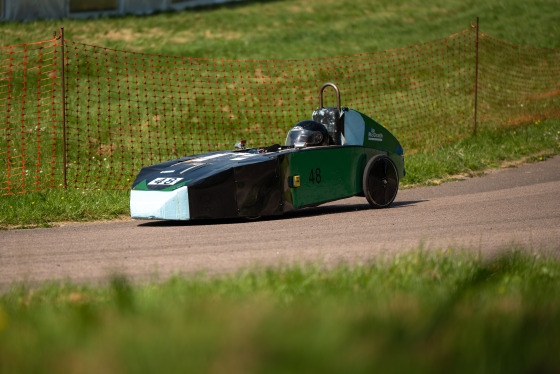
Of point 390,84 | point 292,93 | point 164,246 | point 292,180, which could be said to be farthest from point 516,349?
point 390,84

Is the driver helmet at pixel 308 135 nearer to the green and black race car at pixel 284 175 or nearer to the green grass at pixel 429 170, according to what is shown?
the green and black race car at pixel 284 175

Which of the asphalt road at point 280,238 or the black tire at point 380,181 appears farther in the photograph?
the black tire at point 380,181

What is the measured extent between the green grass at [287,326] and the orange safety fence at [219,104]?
7326mm

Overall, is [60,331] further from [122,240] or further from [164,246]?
[122,240]

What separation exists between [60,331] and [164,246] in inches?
135

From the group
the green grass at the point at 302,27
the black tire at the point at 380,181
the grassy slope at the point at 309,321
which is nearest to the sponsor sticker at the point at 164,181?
the black tire at the point at 380,181

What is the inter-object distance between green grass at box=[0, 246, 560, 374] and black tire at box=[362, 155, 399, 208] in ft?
15.6

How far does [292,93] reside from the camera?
22.0 meters

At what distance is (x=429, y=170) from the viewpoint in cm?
1223

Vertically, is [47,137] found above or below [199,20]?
below

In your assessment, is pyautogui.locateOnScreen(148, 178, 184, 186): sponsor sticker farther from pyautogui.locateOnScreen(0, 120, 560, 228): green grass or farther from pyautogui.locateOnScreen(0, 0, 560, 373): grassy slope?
pyautogui.locateOnScreen(0, 0, 560, 373): grassy slope

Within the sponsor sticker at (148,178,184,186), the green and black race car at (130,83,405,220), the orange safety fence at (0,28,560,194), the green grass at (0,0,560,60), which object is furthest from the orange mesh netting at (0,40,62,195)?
the green grass at (0,0,560,60)

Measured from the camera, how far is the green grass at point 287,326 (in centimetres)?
233

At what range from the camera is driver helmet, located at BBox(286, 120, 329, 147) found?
28.7ft
